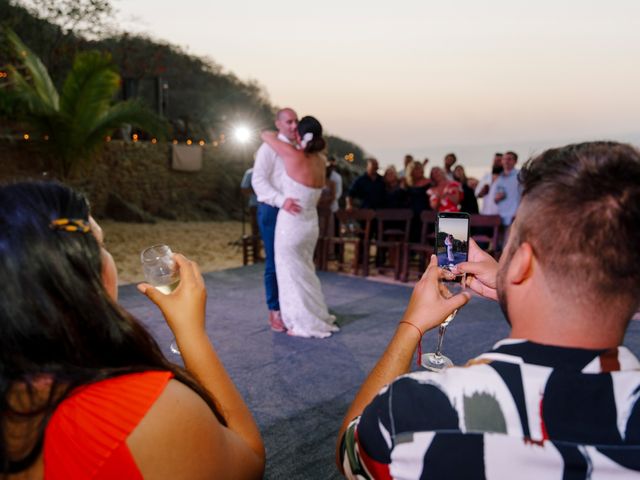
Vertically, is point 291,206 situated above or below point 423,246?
above

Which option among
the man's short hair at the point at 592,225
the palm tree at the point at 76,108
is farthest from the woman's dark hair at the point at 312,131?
the palm tree at the point at 76,108

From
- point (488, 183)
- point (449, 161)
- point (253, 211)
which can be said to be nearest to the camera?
point (488, 183)

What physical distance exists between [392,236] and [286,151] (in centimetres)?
386

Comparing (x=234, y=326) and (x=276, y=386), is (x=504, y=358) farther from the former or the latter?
(x=234, y=326)

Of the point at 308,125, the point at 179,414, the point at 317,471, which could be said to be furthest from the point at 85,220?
the point at 308,125

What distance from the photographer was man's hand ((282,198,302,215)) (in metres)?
4.27

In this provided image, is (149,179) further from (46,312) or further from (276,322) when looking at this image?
(46,312)

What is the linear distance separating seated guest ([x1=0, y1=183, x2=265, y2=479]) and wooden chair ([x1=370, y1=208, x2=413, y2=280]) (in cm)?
602

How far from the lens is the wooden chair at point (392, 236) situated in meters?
6.85

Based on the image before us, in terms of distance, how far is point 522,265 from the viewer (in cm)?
89

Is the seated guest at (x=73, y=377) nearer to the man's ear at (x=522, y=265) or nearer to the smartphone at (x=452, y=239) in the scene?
the man's ear at (x=522, y=265)

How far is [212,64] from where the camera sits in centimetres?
3500

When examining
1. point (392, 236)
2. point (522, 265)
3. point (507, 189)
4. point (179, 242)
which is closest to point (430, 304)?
point (522, 265)

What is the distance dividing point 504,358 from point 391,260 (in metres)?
7.23
